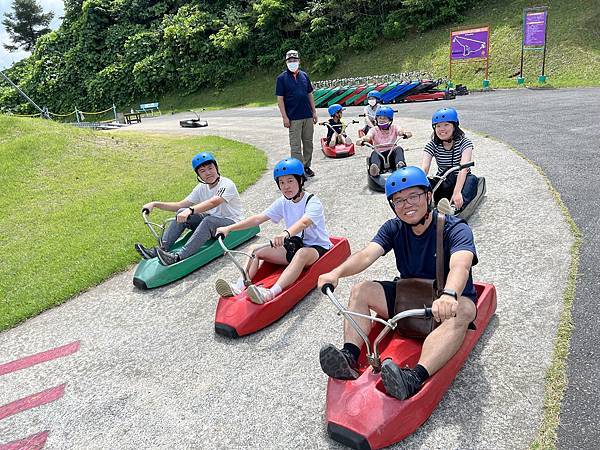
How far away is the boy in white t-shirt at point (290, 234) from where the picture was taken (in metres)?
5.09

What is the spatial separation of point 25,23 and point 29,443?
7016 centimetres

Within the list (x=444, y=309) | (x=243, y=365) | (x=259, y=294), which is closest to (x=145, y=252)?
(x=259, y=294)

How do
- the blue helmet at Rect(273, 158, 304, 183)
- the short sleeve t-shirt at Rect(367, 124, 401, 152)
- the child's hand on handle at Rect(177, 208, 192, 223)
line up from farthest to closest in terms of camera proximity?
1. the short sleeve t-shirt at Rect(367, 124, 401, 152)
2. the child's hand on handle at Rect(177, 208, 192, 223)
3. the blue helmet at Rect(273, 158, 304, 183)

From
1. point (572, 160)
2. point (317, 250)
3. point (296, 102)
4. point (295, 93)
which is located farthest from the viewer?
point (296, 102)

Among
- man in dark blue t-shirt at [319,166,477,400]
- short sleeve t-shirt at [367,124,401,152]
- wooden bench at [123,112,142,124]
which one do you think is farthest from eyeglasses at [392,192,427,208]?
wooden bench at [123,112,142,124]

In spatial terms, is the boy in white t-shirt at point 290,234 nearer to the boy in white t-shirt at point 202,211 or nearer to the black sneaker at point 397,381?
the boy in white t-shirt at point 202,211

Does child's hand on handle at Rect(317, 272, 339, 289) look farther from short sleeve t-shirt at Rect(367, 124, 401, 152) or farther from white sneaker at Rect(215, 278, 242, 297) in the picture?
short sleeve t-shirt at Rect(367, 124, 401, 152)

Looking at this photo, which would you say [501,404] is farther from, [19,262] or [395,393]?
Answer: [19,262]

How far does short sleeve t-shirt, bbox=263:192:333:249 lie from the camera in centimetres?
539

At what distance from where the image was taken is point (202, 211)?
6633mm

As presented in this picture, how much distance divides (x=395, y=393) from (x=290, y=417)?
95 cm

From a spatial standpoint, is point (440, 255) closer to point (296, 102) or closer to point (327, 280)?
point (327, 280)

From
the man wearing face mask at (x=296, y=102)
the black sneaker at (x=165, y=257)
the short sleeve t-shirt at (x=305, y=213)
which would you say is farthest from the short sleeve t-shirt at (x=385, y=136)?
the black sneaker at (x=165, y=257)

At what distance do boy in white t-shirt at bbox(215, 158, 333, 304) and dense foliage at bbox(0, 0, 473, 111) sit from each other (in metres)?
29.0
